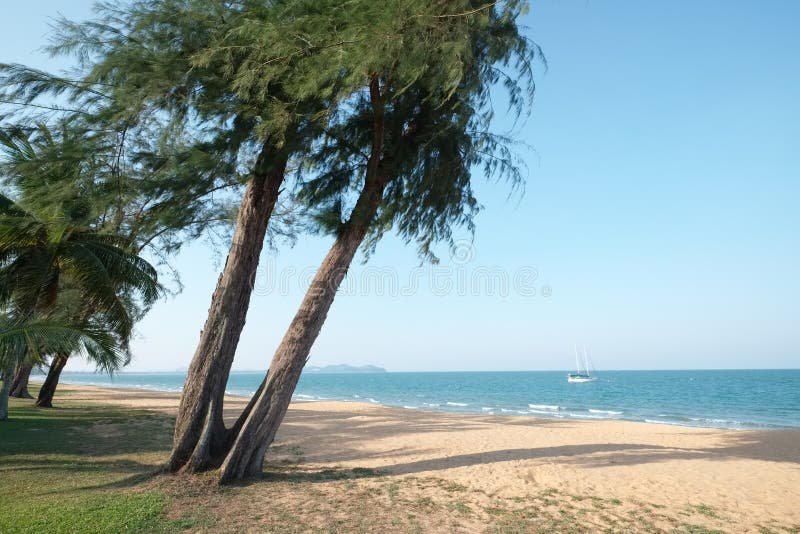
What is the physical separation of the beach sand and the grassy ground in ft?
1.50

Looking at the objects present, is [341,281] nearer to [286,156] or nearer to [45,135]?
[286,156]

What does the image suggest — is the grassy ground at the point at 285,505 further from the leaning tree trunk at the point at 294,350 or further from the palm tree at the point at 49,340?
the palm tree at the point at 49,340

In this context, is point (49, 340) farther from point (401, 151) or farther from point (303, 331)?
point (401, 151)

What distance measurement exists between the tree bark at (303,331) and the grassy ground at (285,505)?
45cm

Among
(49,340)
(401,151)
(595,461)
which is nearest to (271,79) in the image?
(401,151)

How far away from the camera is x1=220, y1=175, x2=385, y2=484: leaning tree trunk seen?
7246 mm

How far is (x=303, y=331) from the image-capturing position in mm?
7512

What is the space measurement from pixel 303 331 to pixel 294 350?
0.30 meters

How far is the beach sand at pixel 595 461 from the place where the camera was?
7.28 m

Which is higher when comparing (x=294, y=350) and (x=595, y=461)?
(x=294, y=350)

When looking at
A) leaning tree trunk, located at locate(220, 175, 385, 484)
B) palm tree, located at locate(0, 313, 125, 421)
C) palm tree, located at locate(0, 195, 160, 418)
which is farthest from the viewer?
palm tree, located at locate(0, 195, 160, 418)

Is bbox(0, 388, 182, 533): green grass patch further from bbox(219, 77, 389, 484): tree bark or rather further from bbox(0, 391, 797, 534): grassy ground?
bbox(219, 77, 389, 484): tree bark

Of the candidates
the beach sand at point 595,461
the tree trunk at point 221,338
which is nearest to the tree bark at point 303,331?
the tree trunk at point 221,338

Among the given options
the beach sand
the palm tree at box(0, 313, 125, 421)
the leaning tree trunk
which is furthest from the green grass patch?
the beach sand
